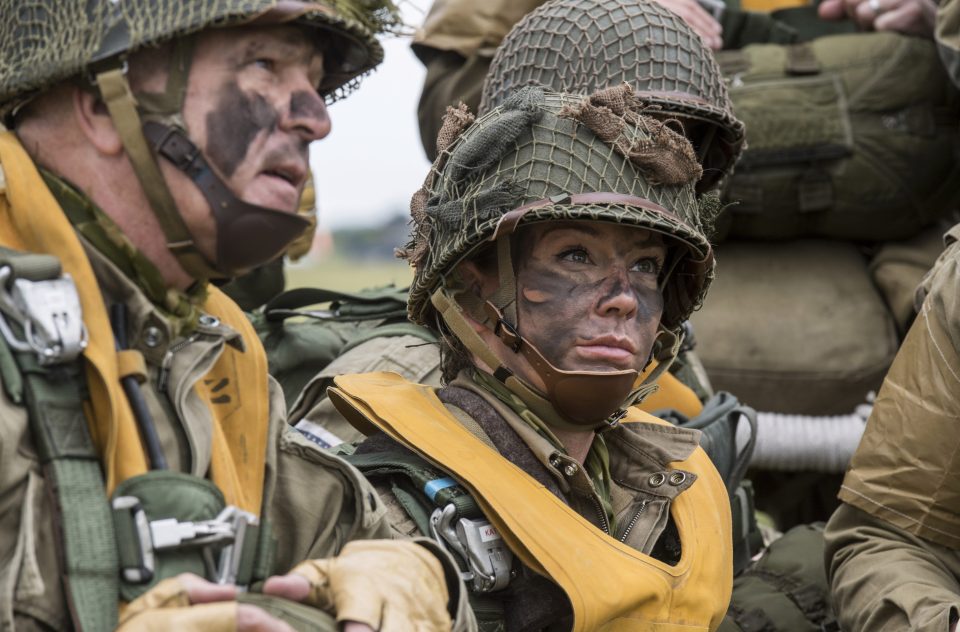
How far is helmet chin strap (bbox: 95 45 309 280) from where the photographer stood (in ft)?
8.79

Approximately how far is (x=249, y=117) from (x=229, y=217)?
179 millimetres

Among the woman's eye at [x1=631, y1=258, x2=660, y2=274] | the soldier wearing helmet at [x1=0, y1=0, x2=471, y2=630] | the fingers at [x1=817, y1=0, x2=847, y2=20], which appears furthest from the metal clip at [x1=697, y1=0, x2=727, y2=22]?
the soldier wearing helmet at [x1=0, y1=0, x2=471, y2=630]

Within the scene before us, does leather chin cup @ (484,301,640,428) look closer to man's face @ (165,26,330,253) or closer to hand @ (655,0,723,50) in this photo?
man's face @ (165,26,330,253)

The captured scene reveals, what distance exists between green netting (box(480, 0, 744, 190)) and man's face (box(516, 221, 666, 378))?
0.97 meters

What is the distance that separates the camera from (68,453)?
2.51 meters

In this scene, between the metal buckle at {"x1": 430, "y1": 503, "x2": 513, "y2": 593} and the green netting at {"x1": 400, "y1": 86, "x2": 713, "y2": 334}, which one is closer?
the metal buckle at {"x1": 430, "y1": 503, "x2": 513, "y2": 593}

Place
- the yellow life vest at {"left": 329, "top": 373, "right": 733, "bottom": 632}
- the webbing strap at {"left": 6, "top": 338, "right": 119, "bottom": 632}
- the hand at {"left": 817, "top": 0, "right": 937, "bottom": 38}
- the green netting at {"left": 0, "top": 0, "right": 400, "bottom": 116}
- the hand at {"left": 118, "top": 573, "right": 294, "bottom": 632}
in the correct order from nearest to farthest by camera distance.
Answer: the hand at {"left": 118, "top": 573, "right": 294, "bottom": 632} → the webbing strap at {"left": 6, "top": 338, "right": 119, "bottom": 632} → the green netting at {"left": 0, "top": 0, "right": 400, "bottom": 116} → the yellow life vest at {"left": 329, "top": 373, "right": 733, "bottom": 632} → the hand at {"left": 817, "top": 0, "right": 937, "bottom": 38}

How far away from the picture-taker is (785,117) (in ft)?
20.5

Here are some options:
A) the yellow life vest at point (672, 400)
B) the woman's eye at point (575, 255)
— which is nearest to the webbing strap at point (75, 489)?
the woman's eye at point (575, 255)

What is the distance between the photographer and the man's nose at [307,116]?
281cm

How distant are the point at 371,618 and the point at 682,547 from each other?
53.3 inches

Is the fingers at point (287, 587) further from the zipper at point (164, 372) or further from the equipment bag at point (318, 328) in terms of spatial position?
the equipment bag at point (318, 328)

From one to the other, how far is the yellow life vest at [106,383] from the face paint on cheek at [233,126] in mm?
283

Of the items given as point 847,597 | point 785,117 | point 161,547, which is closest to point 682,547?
point 847,597
